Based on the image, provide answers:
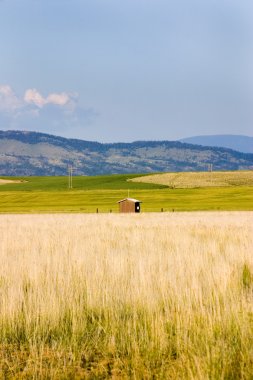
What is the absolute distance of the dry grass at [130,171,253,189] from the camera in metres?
160

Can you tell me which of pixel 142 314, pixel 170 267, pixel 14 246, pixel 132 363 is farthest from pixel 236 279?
pixel 14 246

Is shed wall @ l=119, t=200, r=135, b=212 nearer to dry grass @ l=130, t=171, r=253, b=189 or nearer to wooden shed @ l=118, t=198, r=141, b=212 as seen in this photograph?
wooden shed @ l=118, t=198, r=141, b=212

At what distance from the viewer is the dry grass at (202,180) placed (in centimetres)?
15975

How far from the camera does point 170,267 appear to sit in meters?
11.1

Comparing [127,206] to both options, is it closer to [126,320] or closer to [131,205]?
[131,205]

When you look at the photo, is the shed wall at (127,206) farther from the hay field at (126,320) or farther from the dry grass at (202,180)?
the dry grass at (202,180)

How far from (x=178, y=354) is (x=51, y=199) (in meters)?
109

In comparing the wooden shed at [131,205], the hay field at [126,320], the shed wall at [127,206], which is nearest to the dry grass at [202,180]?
the shed wall at [127,206]

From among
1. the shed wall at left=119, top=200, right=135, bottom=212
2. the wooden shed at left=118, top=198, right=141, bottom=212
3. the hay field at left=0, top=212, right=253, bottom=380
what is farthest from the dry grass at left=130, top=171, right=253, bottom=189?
the hay field at left=0, top=212, right=253, bottom=380

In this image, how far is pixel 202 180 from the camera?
6757 inches

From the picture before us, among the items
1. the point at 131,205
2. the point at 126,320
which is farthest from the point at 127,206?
the point at 126,320

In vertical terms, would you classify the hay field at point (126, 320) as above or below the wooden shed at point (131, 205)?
above

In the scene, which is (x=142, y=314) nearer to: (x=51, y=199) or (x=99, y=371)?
(x=99, y=371)

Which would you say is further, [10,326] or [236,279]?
[236,279]
